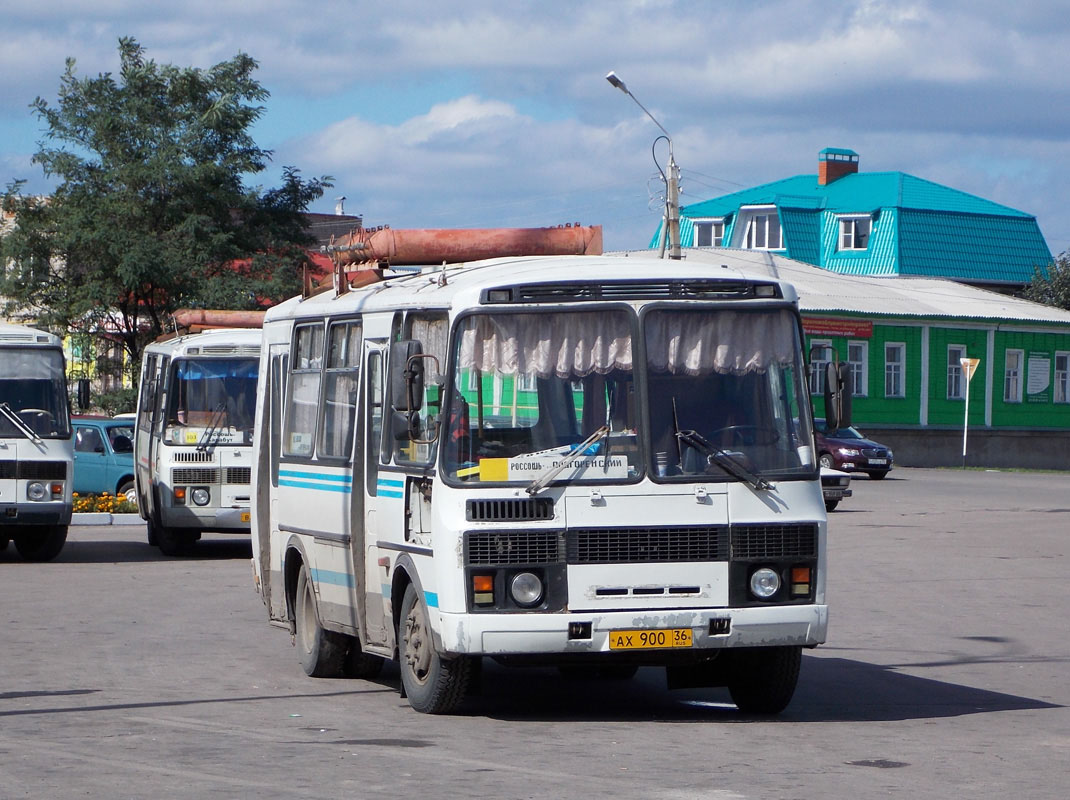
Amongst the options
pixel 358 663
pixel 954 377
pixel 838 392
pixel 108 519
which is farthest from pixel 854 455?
pixel 838 392

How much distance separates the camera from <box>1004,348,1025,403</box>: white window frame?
61188 mm

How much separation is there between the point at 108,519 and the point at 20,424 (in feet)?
27.3

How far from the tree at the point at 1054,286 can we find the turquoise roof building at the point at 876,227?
1.66 meters

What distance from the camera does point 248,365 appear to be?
21734mm

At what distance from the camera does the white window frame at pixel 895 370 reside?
5859cm

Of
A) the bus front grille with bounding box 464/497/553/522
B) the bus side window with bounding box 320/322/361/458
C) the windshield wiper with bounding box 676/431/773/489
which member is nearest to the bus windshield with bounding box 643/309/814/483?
the windshield wiper with bounding box 676/431/773/489

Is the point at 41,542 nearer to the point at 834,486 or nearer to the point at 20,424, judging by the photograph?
the point at 20,424

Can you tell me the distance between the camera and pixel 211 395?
2198 centimetres

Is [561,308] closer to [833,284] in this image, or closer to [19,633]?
[19,633]

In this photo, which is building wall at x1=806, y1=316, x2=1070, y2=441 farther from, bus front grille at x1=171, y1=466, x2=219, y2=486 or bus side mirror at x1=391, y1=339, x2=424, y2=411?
bus side mirror at x1=391, y1=339, x2=424, y2=411

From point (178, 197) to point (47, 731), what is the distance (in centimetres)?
2902

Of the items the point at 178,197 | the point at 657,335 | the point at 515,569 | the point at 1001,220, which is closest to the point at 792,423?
the point at 657,335

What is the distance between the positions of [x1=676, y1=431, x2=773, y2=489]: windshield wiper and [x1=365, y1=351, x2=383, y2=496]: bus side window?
6.24 feet

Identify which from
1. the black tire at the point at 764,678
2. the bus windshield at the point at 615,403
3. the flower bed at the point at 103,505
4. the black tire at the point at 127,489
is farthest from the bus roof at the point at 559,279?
the black tire at the point at 127,489
